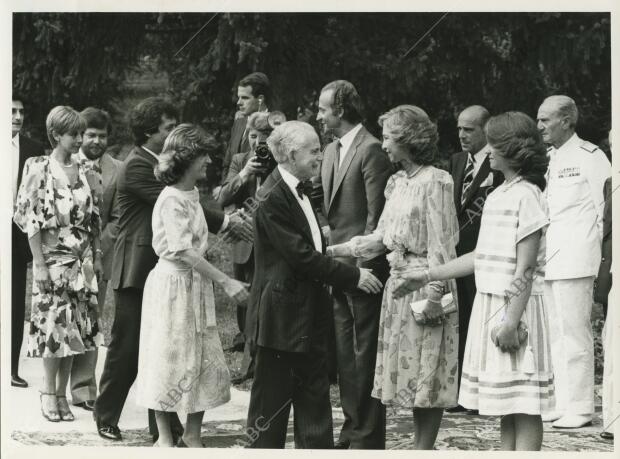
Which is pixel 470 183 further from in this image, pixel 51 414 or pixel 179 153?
pixel 51 414

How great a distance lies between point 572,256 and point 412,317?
1475 millimetres

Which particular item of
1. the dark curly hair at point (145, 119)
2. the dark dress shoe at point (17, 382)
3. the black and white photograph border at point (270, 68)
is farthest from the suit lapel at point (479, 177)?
the dark dress shoe at point (17, 382)

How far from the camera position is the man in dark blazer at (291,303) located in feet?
18.6

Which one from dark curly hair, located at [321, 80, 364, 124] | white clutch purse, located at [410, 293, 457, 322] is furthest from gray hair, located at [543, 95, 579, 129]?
white clutch purse, located at [410, 293, 457, 322]

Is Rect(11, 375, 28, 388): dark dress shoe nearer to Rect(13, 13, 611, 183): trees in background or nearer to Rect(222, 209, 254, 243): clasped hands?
Rect(222, 209, 254, 243): clasped hands

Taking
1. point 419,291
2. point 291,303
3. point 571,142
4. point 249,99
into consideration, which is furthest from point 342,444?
point 249,99

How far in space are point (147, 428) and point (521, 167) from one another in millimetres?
2966

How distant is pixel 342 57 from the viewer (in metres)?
9.86

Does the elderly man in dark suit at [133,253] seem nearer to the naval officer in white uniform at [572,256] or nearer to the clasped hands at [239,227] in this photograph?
the clasped hands at [239,227]

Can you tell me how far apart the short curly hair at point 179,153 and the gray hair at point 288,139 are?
50 centimetres

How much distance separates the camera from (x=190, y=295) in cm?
614

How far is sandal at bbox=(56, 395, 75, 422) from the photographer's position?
23.2 ft

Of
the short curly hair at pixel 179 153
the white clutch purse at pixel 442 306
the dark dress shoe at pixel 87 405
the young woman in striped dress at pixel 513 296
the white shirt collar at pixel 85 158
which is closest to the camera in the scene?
the young woman in striped dress at pixel 513 296

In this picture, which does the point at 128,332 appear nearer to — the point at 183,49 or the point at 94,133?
the point at 94,133
